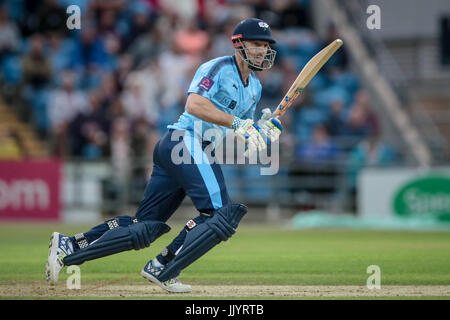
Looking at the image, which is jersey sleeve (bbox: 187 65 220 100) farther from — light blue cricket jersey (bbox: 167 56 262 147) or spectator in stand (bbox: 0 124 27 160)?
spectator in stand (bbox: 0 124 27 160)

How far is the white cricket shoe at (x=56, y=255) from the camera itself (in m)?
6.50

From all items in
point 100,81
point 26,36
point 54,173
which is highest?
point 26,36

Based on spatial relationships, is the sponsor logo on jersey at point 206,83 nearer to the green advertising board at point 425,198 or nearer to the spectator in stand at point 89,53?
the green advertising board at point 425,198

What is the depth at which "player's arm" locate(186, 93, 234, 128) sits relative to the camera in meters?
6.17

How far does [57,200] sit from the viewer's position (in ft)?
53.3

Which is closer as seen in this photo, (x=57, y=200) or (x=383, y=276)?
(x=383, y=276)

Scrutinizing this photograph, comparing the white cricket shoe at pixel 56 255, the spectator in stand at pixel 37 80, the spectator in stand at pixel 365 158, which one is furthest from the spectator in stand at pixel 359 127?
the white cricket shoe at pixel 56 255

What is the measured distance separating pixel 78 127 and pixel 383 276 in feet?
33.6

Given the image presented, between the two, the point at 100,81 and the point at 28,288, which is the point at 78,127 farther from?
the point at 28,288

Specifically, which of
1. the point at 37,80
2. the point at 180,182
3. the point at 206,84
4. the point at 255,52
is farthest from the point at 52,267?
the point at 37,80

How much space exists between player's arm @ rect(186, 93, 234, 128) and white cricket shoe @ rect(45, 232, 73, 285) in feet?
5.24

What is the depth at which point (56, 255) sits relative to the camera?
21.5 ft

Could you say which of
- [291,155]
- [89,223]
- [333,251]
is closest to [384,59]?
[291,155]

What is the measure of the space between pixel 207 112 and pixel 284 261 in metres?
3.13
